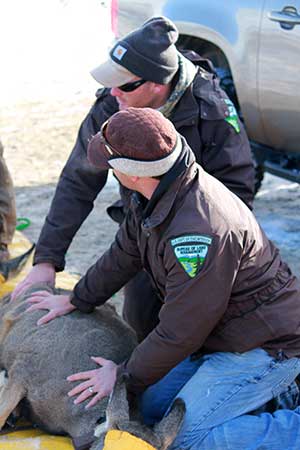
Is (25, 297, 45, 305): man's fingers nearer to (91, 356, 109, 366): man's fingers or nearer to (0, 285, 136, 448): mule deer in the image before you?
(0, 285, 136, 448): mule deer

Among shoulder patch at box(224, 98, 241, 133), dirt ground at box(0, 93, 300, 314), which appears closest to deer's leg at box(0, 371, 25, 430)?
shoulder patch at box(224, 98, 241, 133)

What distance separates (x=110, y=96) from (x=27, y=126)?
6.12m

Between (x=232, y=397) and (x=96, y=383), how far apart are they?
592mm

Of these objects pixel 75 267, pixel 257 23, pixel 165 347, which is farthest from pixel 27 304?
pixel 257 23

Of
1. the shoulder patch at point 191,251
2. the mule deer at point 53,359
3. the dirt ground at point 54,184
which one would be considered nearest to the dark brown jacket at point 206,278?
the shoulder patch at point 191,251

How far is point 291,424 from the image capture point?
3416 millimetres

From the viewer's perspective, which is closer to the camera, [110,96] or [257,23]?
[110,96]

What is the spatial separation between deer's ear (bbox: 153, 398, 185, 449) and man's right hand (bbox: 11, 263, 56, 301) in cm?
127

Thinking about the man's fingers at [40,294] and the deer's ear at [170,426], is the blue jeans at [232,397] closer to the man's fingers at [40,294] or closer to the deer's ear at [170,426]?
the deer's ear at [170,426]

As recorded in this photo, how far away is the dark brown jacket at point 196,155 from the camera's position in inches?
168

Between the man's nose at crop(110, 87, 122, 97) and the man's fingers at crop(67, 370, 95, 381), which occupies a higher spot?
the man's nose at crop(110, 87, 122, 97)

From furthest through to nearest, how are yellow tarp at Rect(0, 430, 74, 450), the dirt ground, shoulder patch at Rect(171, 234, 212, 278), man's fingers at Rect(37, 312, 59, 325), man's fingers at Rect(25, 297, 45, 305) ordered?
the dirt ground, man's fingers at Rect(25, 297, 45, 305), man's fingers at Rect(37, 312, 59, 325), yellow tarp at Rect(0, 430, 74, 450), shoulder patch at Rect(171, 234, 212, 278)

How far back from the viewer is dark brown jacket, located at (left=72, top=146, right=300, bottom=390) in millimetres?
3164

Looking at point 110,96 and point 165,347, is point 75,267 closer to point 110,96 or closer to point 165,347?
point 110,96
